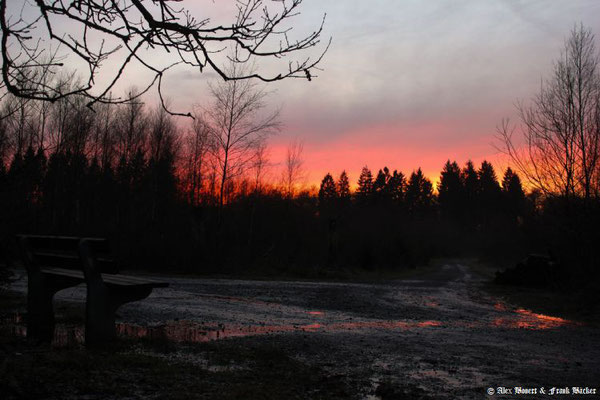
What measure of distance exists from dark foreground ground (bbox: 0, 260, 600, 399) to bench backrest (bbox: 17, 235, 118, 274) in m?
0.92

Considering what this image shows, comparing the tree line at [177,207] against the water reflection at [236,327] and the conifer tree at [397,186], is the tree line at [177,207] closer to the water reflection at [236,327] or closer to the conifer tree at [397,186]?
the water reflection at [236,327]

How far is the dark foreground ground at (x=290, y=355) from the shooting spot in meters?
4.13

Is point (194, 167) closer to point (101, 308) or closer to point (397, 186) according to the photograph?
point (101, 308)

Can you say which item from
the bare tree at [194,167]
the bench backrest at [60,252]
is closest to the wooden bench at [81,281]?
the bench backrest at [60,252]

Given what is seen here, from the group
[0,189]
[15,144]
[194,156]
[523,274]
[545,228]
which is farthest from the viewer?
[194,156]

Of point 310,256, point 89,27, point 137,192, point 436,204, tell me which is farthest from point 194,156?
point 436,204

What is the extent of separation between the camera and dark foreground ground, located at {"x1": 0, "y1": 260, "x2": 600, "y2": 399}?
4.13 m

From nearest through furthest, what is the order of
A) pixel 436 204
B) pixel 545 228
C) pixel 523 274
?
pixel 545 228 < pixel 523 274 < pixel 436 204

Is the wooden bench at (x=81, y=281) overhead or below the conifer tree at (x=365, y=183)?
below

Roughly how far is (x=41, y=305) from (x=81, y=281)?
91cm

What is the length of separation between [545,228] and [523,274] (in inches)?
164

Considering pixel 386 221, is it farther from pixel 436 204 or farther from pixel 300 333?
pixel 436 204

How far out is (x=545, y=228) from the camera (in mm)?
19703

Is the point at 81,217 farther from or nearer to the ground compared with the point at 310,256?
farther from the ground
